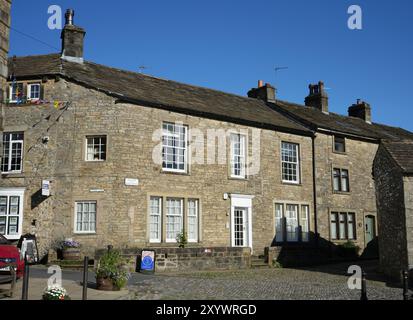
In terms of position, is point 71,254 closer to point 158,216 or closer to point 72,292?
point 158,216

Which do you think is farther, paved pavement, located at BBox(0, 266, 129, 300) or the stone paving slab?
paved pavement, located at BBox(0, 266, 129, 300)

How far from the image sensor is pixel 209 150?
22.3 m

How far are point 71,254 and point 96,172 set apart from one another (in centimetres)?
342

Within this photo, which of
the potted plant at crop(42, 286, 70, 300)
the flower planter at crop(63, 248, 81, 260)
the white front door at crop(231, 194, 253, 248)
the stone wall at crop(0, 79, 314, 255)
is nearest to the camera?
the potted plant at crop(42, 286, 70, 300)

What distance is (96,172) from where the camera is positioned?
1980cm

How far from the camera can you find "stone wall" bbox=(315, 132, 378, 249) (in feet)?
84.1

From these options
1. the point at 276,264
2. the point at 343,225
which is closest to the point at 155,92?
the point at 276,264

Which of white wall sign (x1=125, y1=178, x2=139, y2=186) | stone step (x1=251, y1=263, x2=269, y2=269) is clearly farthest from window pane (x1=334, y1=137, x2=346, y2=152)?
white wall sign (x1=125, y1=178, x2=139, y2=186)

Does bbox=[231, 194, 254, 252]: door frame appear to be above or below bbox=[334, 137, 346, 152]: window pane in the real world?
below

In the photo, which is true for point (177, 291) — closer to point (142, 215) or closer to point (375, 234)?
point (142, 215)

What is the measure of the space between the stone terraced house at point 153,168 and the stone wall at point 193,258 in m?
0.06

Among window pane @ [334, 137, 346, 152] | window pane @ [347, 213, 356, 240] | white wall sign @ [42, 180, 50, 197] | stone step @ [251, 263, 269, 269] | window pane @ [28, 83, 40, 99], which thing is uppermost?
window pane @ [28, 83, 40, 99]

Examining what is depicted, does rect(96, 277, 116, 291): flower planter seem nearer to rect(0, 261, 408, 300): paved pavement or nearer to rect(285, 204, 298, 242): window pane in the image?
rect(0, 261, 408, 300): paved pavement

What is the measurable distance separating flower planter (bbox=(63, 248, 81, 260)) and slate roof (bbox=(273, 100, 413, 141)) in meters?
13.9
